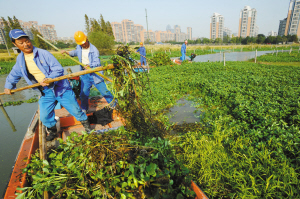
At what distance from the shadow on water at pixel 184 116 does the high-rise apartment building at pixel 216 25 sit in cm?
13854

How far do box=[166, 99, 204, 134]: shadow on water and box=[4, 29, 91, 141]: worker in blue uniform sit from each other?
100 inches

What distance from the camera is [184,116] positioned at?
181 inches

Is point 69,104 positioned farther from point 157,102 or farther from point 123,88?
point 157,102

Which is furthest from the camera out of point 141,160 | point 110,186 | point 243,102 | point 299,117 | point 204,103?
point 204,103

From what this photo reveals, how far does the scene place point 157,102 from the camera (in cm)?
548

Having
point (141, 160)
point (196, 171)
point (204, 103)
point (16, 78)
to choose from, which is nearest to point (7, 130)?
point (16, 78)

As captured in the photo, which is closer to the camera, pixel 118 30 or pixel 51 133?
pixel 51 133

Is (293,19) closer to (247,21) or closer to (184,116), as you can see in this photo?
(247,21)

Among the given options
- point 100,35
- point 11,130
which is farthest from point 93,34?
point 11,130

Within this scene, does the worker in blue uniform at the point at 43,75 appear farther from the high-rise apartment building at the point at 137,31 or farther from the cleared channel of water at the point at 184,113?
the high-rise apartment building at the point at 137,31

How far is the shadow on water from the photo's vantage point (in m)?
3.91

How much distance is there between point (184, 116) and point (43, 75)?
3729 mm

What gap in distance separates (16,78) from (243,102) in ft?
17.0

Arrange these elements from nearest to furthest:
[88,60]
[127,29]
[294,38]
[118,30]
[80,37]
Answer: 1. [80,37]
2. [88,60]
3. [294,38]
4. [127,29]
5. [118,30]
